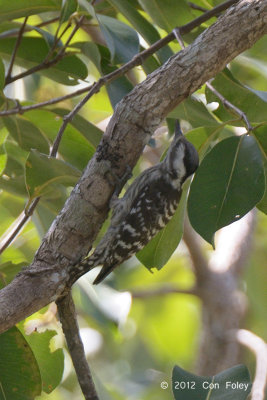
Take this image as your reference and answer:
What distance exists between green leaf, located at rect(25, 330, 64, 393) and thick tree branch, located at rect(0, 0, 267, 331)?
777 mm

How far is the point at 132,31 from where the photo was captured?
3.27 metres

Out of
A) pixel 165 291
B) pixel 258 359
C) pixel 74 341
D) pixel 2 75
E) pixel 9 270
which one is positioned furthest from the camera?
pixel 165 291

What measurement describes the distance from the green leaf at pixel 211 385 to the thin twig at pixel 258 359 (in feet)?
3.01

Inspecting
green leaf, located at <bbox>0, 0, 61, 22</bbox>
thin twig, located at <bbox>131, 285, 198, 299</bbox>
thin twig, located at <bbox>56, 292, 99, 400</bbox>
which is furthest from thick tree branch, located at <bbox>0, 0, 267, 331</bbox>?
thin twig, located at <bbox>131, 285, 198, 299</bbox>

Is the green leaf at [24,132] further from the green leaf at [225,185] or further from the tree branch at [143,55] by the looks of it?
the green leaf at [225,185]

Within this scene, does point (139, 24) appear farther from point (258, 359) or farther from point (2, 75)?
point (258, 359)

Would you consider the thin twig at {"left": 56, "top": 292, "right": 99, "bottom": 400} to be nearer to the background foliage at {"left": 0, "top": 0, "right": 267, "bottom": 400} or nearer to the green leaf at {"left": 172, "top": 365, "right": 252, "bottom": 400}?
the background foliage at {"left": 0, "top": 0, "right": 267, "bottom": 400}

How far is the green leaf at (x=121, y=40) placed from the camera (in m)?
3.12

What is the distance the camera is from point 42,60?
3617mm

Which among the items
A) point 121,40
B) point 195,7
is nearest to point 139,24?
point 121,40

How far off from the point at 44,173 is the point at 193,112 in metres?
0.78

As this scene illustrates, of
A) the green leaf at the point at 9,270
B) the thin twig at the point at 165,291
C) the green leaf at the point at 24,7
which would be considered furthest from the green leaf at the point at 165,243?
the thin twig at the point at 165,291

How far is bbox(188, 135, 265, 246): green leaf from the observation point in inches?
114

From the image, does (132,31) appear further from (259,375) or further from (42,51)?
Result: (259,375)
